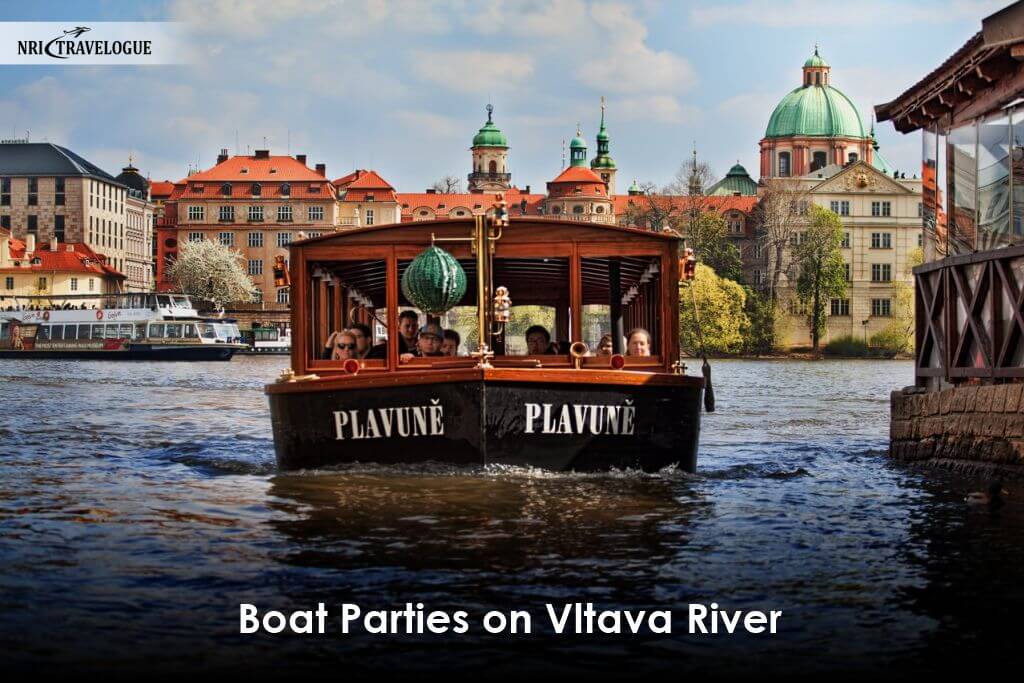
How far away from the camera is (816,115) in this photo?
154 metres

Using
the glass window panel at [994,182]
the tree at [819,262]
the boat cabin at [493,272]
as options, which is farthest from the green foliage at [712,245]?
the boat cabin at [493,272]

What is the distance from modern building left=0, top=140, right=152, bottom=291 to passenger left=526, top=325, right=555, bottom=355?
13187cm

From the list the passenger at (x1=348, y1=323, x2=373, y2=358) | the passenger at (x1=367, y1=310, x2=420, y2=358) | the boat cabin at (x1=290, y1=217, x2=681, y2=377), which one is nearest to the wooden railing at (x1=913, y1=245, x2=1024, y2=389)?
the boat cabin at (x1=290, y1=217, x2=681, y2=377)

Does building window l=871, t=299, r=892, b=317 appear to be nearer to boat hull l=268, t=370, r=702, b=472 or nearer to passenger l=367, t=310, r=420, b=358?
passenger l=367, t=310, r=420, b=358

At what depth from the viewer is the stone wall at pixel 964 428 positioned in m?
16.2

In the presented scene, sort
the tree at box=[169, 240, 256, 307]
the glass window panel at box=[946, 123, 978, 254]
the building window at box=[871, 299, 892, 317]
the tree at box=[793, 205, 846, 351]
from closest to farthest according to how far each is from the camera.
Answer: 1. the glass window panel at box=[946, 123, 978, 254]
2. the tree at box=[793, 205, 846, 351]
3. the building window at box=[871, 299, 892, 317]
4. the tree at box=[169, 240, 256, 307]

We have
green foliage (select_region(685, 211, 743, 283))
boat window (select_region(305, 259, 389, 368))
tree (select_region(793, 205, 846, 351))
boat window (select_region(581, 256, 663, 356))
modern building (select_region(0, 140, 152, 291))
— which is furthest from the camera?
modern building (select_region(0, 140, 152, 291))

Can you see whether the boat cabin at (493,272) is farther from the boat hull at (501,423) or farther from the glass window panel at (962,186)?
the glass window panel at (962,186)

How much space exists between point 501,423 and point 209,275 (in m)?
120

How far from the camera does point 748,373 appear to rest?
217 ft

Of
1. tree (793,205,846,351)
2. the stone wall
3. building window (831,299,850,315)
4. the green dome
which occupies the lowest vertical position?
the stone wall

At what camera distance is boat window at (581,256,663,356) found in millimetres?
16562

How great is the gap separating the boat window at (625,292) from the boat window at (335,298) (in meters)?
2.30

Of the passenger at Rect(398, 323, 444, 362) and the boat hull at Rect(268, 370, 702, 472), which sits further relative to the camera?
the passenger at Rect(398, 323, 444, 362)
